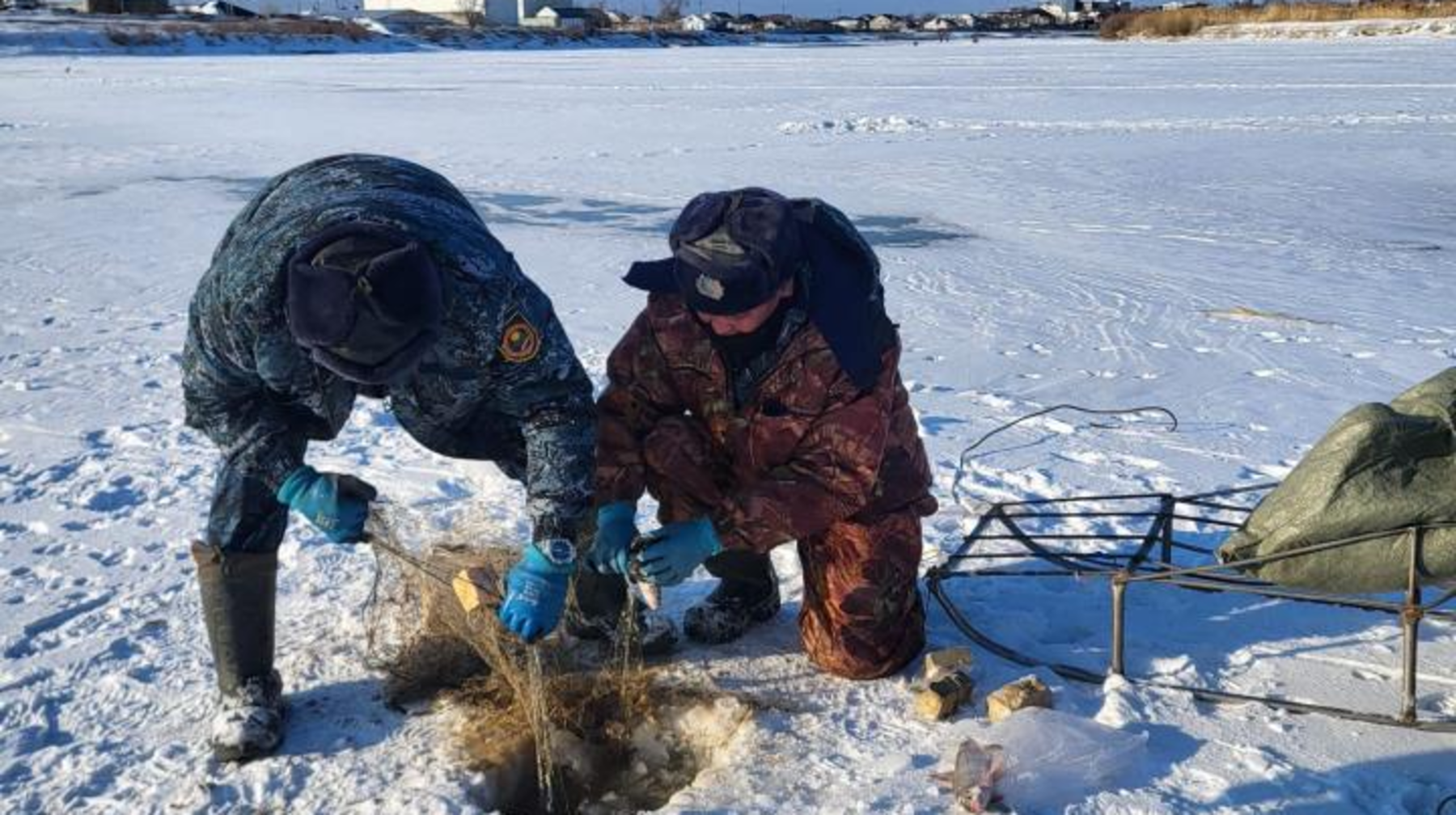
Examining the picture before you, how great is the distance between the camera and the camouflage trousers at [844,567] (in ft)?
9.40

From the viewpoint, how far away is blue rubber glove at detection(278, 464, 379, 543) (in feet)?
8.25

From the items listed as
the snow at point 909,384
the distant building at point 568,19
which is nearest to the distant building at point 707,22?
the distant building at point 568,19

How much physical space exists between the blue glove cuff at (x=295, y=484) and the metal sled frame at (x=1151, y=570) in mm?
1569

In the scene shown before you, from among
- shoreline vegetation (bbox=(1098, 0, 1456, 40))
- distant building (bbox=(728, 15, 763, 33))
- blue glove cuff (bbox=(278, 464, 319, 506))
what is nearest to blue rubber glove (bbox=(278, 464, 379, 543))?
blue glove cuff (bbox=(278, 464, 319, 506))

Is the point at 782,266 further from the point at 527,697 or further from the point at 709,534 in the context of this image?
the point at 527,697

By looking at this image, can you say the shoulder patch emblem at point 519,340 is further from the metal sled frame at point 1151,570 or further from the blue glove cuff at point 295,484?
the metal sled frame at point 1151,570

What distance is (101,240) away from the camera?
8109 millimetres

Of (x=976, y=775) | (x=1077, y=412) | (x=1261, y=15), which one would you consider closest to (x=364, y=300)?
(x=976, y=775)

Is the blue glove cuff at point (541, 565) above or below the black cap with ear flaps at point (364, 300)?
below

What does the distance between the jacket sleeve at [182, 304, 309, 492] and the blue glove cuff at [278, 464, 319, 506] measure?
12 millimetres

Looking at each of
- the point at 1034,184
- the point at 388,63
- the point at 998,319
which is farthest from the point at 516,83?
the point at 998,319

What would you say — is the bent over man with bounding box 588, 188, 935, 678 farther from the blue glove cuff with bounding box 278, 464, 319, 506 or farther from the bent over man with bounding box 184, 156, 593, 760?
the blue glove cuff with bounding box 278, 464, 319, 506

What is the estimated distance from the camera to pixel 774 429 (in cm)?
277

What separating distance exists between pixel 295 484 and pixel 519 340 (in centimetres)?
56
